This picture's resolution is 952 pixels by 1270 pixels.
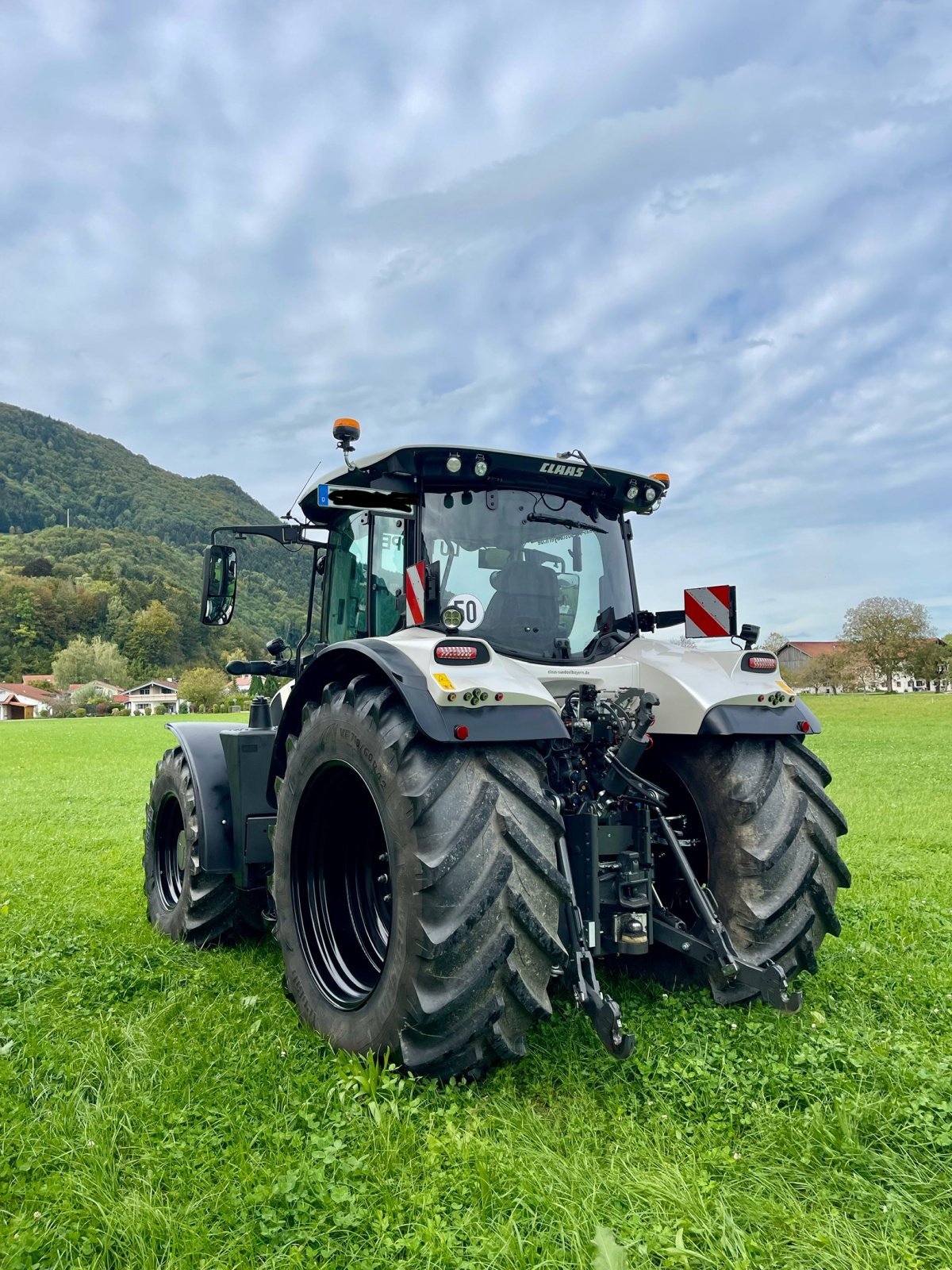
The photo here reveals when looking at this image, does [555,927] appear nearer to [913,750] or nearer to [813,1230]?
[813,1230]

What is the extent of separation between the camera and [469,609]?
3898 millimetres

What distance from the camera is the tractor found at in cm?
290

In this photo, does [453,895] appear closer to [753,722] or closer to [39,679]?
[753,722]

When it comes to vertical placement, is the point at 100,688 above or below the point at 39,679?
below

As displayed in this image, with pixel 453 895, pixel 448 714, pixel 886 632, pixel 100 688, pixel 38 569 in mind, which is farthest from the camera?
pixel 38 569

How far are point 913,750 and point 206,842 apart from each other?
19425 mm

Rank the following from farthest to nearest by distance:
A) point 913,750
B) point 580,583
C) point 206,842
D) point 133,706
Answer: point 133,706
point 913,750
point 206,842
point 580,583

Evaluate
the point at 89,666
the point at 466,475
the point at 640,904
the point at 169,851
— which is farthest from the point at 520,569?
the point at 89,666

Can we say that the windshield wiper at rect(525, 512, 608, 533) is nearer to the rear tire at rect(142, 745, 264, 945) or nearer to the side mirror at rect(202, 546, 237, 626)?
the side mirror at rect(202, 546, 237, 626)

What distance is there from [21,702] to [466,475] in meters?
99.4

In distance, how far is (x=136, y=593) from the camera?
10581 cm

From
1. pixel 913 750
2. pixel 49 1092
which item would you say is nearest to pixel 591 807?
pixel 49 1092

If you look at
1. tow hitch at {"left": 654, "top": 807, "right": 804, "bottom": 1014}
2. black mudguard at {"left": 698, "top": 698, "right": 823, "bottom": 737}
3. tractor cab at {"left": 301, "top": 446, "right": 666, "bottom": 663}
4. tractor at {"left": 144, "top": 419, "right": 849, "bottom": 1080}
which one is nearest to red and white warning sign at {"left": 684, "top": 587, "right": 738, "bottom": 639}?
tractor at {"left": 144, "top": 419, "right": 849, "bottom": 1080}

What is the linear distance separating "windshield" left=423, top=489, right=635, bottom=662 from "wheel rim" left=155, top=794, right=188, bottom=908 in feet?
8.97
